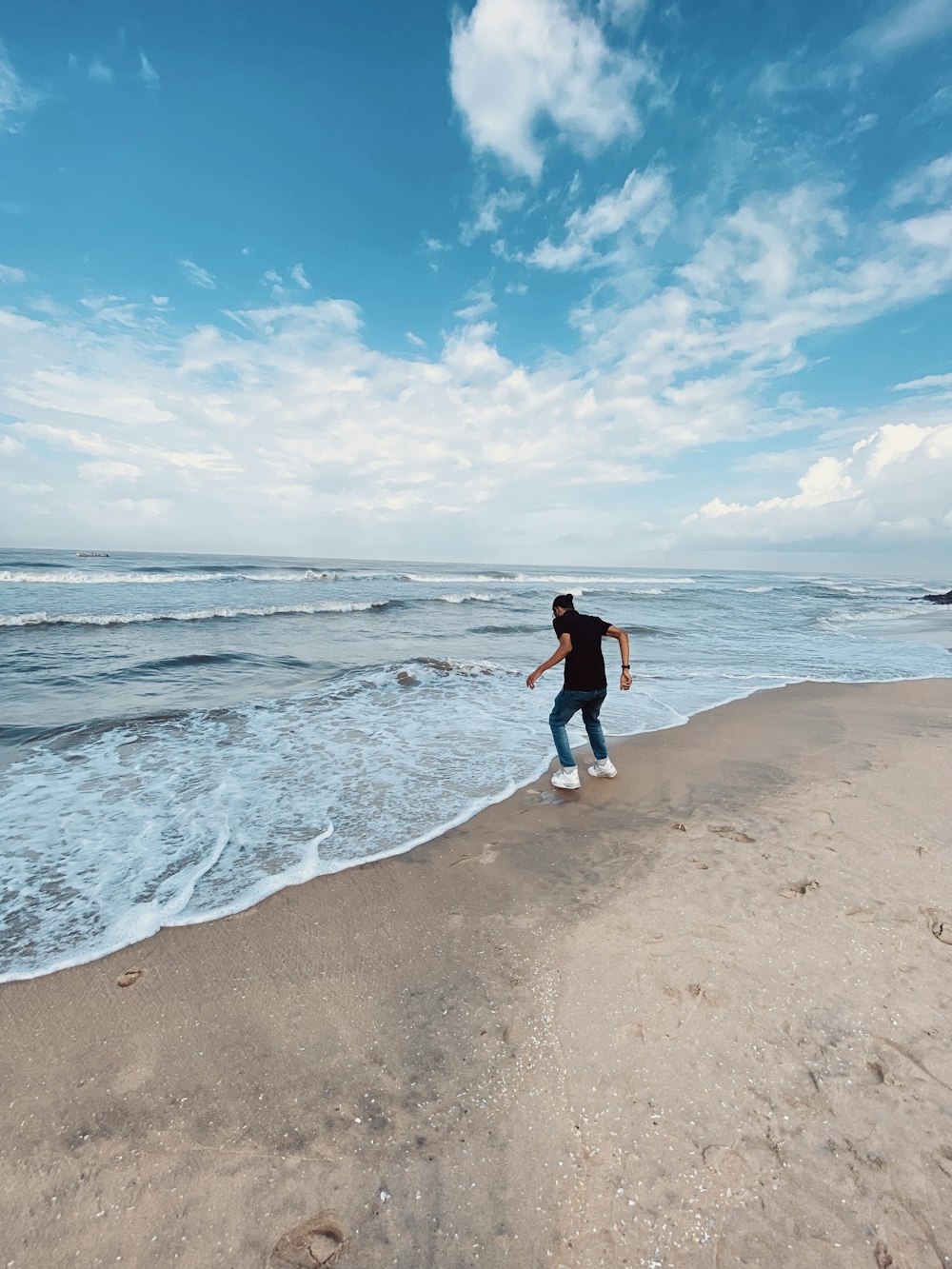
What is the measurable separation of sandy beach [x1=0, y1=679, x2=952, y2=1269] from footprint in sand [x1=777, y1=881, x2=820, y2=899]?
26 mm

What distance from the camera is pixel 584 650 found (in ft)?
18.7

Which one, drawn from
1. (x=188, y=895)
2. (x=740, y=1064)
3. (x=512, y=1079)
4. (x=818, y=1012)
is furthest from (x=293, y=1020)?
(x=818, y=1012)

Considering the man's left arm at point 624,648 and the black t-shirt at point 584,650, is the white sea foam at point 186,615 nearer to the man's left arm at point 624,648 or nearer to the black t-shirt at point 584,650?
the black t-shirt at point 584,650

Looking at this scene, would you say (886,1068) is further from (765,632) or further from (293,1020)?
(765,632)

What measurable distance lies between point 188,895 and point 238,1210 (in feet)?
7.61

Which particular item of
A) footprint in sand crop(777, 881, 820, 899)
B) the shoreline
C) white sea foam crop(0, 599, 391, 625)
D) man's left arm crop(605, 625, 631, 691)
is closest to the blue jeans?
man's left arm crop(605, 625, 631, 691)

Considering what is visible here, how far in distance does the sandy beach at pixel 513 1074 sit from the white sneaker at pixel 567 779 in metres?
1.43

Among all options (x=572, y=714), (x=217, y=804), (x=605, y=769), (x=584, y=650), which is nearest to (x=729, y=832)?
(x=605, y=769)

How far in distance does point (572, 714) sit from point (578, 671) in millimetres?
521

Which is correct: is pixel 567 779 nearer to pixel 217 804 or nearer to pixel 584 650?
pixel 584 650

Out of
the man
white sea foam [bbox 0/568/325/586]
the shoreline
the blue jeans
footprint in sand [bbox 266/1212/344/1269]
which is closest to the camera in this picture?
footprint in sand [bbox 266/1212/344/1269]

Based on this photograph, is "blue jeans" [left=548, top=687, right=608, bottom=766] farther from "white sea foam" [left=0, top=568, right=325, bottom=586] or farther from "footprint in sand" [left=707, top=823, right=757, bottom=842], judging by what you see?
"white sea foam" [left=0, top=568, right=325, bottom=586]

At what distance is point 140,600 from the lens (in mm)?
23703

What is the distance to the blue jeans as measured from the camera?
5.81m
